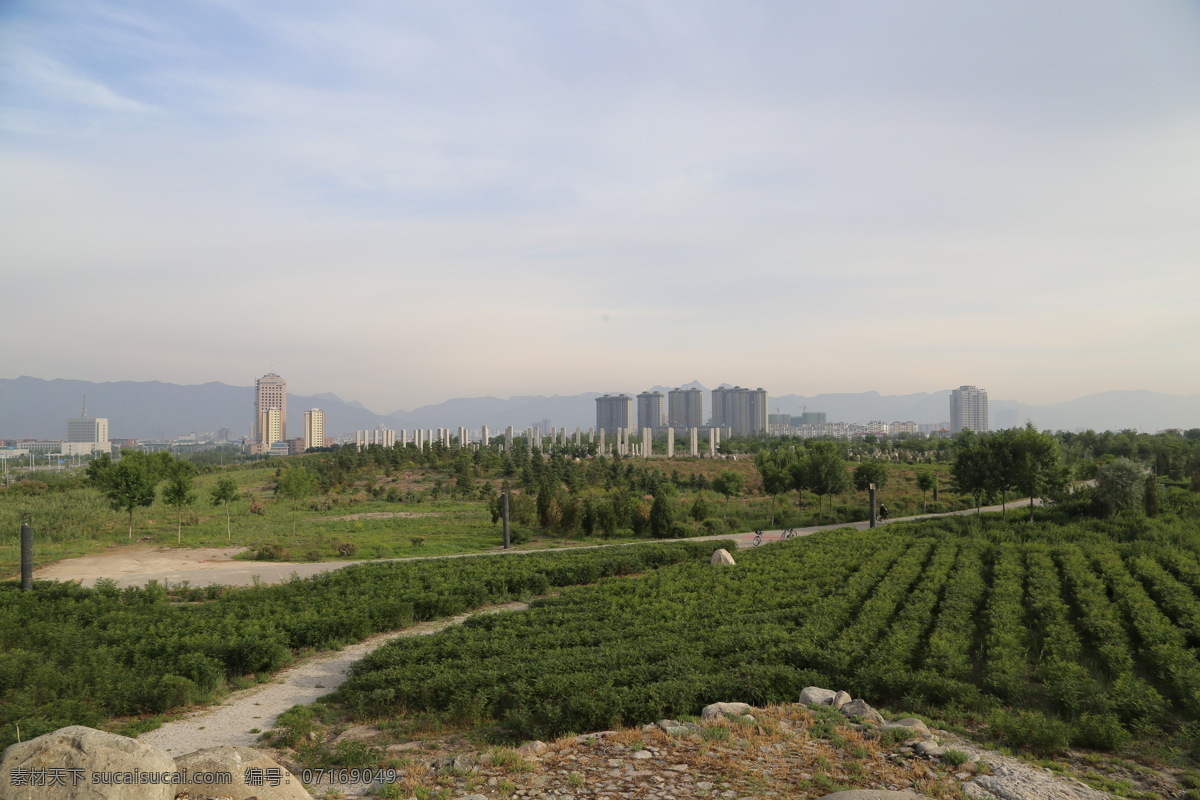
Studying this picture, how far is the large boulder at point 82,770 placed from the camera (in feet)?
14.7

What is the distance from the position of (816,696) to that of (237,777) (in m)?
6.39

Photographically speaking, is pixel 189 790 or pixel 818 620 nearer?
pixel 189 790

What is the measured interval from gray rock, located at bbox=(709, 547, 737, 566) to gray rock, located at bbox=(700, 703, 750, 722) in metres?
9.89

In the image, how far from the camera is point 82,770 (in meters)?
4.57

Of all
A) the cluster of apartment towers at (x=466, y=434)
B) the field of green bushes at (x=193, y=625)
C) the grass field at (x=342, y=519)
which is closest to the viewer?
the field of green bushes at (x=193, y=625)

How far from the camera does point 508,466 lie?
4706 cm

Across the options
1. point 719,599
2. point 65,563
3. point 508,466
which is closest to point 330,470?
point 508,466

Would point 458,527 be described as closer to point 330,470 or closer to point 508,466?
point 508,466

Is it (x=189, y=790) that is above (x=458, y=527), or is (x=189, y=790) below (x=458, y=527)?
Answer: above

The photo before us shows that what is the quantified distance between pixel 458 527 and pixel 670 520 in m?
8.85

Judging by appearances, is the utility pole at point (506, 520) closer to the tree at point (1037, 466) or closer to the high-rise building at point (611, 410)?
the tree at point (1037, 466)

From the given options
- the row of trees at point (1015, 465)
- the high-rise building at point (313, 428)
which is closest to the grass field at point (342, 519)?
the row of trees at point (1015, 465)

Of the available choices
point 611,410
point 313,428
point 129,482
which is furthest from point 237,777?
point 611,410

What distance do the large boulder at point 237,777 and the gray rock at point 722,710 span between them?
4287 mm
